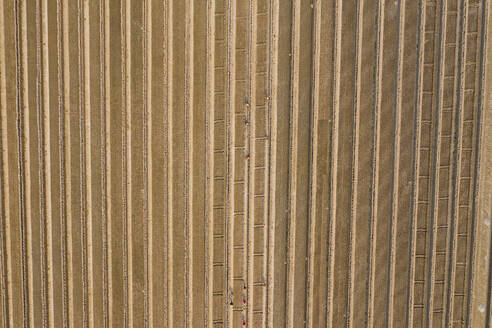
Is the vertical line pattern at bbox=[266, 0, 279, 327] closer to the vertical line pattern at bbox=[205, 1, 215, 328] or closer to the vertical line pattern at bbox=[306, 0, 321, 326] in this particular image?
the vertical line pattern at bbox=[306, 0, 321, 326]

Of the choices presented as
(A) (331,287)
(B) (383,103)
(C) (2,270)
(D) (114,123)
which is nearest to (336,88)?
(B) (383,103)

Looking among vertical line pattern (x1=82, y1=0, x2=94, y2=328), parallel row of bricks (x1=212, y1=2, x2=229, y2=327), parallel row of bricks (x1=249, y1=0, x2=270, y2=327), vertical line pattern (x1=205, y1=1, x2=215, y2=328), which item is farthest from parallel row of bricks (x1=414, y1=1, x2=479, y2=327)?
vertical line pattern (x1=82, y1=0, x2=94, y2=328)

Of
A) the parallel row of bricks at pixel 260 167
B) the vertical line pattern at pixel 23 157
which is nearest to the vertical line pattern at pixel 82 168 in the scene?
the vertical line pattern at pixel 23 157

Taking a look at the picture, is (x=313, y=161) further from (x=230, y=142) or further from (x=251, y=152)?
(x=230, y=142)

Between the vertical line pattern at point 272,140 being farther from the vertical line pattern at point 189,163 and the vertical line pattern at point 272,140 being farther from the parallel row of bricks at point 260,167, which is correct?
the vertical line pattern at point 189,163

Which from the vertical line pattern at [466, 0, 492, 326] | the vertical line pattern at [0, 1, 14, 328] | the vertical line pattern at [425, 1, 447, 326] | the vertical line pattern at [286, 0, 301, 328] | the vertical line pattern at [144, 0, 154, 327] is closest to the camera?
the vertical line pattern at [466, 0, 492, 326]

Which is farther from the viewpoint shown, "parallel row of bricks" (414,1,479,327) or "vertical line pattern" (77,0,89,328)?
"vertical line pattern" (77,0,89,328)

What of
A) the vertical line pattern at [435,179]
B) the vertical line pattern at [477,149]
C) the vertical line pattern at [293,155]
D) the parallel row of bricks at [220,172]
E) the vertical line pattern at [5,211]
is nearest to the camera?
the vertical line pattern at [477,149]
